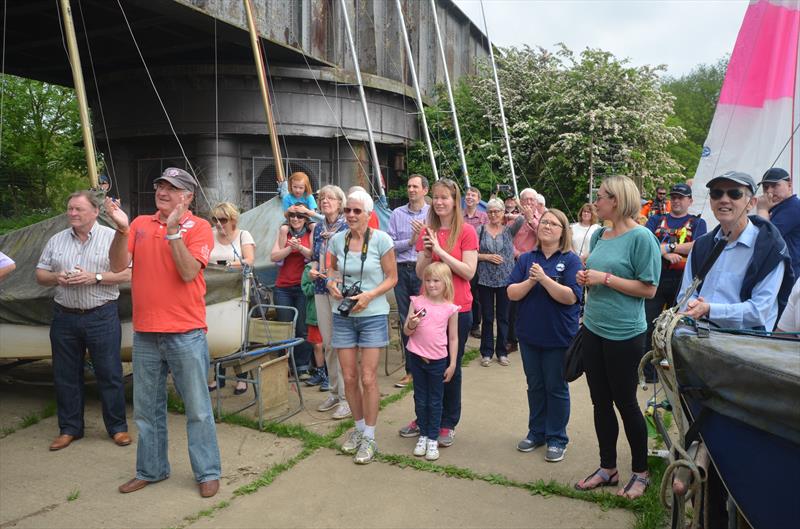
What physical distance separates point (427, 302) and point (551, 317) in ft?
2.92

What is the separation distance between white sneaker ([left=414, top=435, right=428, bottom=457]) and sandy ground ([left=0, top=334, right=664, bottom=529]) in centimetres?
15

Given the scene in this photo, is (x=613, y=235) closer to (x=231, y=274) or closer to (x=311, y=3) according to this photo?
(x=231, y=274)

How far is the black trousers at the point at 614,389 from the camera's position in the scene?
12.0 feet

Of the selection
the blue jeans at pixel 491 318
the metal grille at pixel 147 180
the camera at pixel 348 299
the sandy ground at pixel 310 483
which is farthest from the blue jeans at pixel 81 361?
the metal grille at pixel 147 180

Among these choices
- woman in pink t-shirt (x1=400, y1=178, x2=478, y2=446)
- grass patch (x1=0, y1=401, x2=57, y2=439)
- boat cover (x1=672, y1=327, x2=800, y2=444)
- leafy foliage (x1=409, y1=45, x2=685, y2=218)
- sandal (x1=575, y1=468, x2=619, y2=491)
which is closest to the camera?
boat cover (x1=672, y1=327, x2=800, y2=444)

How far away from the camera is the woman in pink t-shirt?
15.3 ft

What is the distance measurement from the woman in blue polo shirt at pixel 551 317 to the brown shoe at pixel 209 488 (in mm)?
2285

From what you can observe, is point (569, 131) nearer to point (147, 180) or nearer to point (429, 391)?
point (147, 180)

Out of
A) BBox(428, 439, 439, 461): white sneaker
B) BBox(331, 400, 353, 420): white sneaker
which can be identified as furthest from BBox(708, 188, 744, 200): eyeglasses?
BBox(331, 400, 353, 420): white sneaker

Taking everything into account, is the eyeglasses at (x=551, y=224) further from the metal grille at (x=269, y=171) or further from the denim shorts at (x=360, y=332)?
the metal grille at (x=269, y=171)

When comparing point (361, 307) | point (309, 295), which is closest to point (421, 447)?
point (361, 307)

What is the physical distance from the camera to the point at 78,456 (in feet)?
15.3

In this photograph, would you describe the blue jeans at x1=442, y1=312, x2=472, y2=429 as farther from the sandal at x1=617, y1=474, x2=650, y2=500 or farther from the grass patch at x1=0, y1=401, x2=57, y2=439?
the grass patch at x1=0, y1=401, x2=57, y2=439

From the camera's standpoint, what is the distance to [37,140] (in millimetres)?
28281
